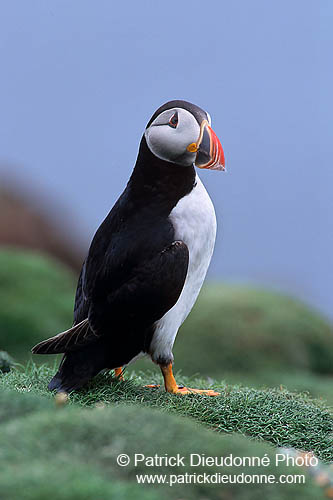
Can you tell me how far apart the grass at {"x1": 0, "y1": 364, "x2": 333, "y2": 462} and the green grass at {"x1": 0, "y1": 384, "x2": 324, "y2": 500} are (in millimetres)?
1021

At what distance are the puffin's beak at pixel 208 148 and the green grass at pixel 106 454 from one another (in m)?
1.68

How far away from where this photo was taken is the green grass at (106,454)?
2.59 metres

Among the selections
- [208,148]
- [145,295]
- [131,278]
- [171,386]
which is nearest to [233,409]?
[171,386]

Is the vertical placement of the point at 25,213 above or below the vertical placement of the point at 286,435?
above

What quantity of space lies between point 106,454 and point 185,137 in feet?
6.86

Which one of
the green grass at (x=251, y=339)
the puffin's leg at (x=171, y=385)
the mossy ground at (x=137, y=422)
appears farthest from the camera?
the green grass at (x=251, y=339)

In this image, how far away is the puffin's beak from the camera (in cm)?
430

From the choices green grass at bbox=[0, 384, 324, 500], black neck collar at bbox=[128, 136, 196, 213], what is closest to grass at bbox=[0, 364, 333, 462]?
green grass at bbox=[0, 384, 324, 500]

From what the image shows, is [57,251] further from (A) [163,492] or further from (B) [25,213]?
(A) [163,492]

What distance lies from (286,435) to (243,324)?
5456 mm

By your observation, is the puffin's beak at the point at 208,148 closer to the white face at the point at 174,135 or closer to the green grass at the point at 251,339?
the white face at the point at 174,135

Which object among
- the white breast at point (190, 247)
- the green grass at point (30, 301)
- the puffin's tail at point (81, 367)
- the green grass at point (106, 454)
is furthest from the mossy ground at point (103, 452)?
the green grass at point (30, 301)

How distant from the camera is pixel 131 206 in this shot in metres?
4.58

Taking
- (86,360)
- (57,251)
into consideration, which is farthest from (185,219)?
(57,251)
